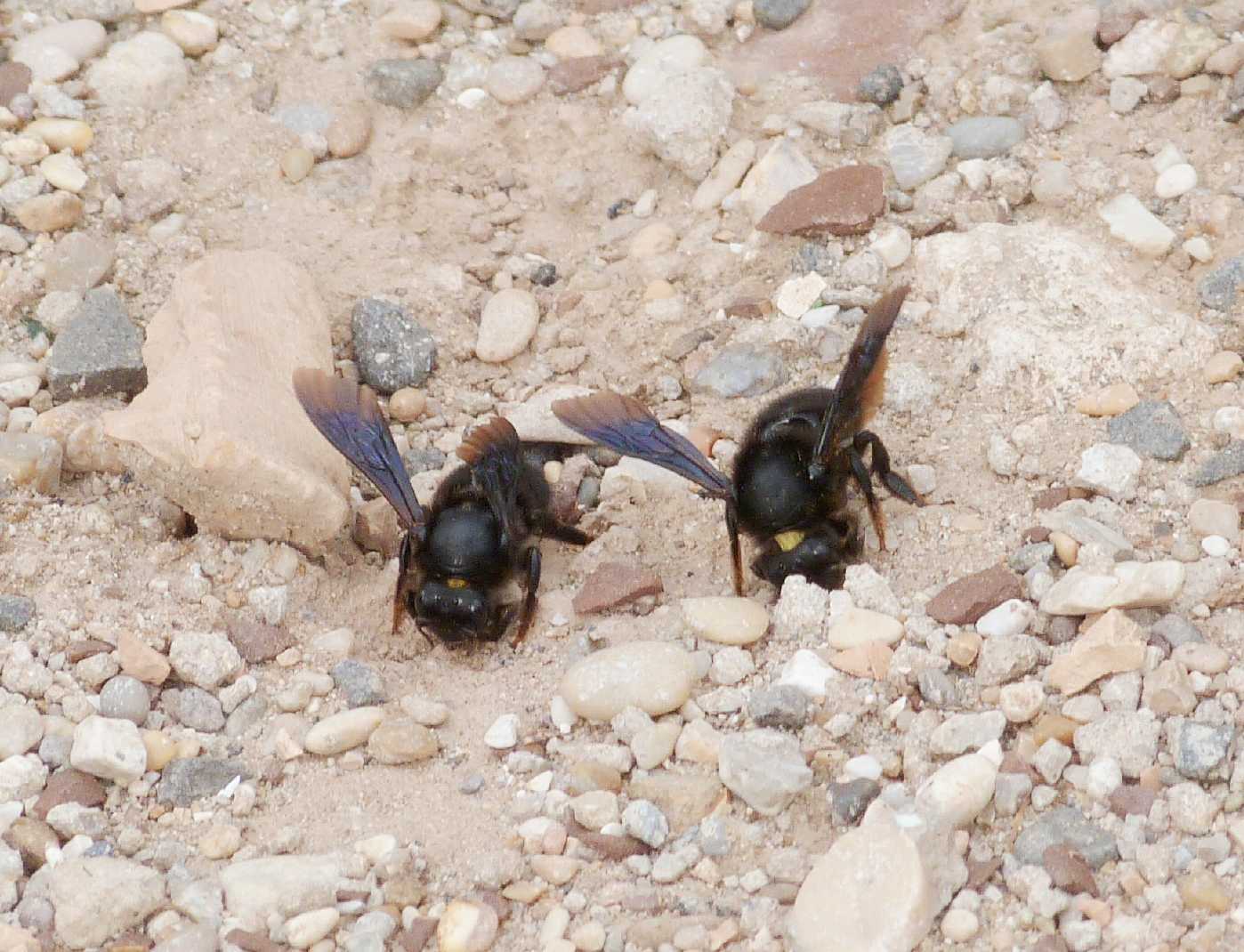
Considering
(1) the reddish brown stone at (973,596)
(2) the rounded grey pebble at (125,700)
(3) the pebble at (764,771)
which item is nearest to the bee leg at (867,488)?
(1) the reddish brown stone at (973,596)

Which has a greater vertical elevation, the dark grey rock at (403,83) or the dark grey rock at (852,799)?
the dark grey rock at (852,799)

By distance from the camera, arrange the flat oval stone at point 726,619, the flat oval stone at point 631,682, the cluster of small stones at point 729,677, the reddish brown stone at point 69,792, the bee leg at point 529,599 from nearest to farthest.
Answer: the cluster of small stones at point 729,677 < the reddish brown stone at point 69,792 < the flat oval stone at point 631,682 < the flat oval stone at point 726,619 < the bee leg at point 529,599

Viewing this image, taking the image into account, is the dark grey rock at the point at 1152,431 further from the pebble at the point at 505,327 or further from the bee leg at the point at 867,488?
the pebble at the point at 505,327

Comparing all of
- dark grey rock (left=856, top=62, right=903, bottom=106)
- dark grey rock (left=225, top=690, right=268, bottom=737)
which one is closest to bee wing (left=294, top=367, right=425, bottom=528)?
dark grey rock (left=225, top=690, right=268, bottom=737)

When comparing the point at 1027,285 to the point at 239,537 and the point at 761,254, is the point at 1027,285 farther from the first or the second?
the point at 239,537

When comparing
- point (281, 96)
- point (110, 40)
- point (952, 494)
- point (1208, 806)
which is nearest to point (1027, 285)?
point (952, 494)
